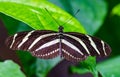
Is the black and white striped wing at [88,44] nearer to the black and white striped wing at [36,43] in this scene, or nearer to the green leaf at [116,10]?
the black and white striped wing at [36,43]

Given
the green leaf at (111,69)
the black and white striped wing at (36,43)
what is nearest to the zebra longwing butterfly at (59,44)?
the black and white striped wing at (36,43)

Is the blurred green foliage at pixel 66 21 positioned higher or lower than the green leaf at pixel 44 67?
higher

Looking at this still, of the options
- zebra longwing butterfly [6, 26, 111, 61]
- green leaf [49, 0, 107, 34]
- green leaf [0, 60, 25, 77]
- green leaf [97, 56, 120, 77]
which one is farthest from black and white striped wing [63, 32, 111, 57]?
green leaf [49, 0, 107, 34]

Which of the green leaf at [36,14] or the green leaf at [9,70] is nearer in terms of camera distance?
the green leaf at [9,70]

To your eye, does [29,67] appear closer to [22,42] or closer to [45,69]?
[45,69]

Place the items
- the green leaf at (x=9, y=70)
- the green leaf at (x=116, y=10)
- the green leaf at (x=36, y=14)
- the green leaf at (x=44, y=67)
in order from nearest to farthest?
the green leaf at (x=9, y=70) < the green leaf at (x=36, y=14) < the green leaf at (x=44, y=67) < the green leaf at (x=116, y=10)

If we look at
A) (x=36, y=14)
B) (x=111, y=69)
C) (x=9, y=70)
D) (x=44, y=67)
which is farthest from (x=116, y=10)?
(x=9, y=70)

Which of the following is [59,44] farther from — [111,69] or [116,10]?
[116,10]

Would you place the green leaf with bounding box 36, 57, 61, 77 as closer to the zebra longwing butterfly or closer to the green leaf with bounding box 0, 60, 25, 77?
the zebra longwing butterfly
